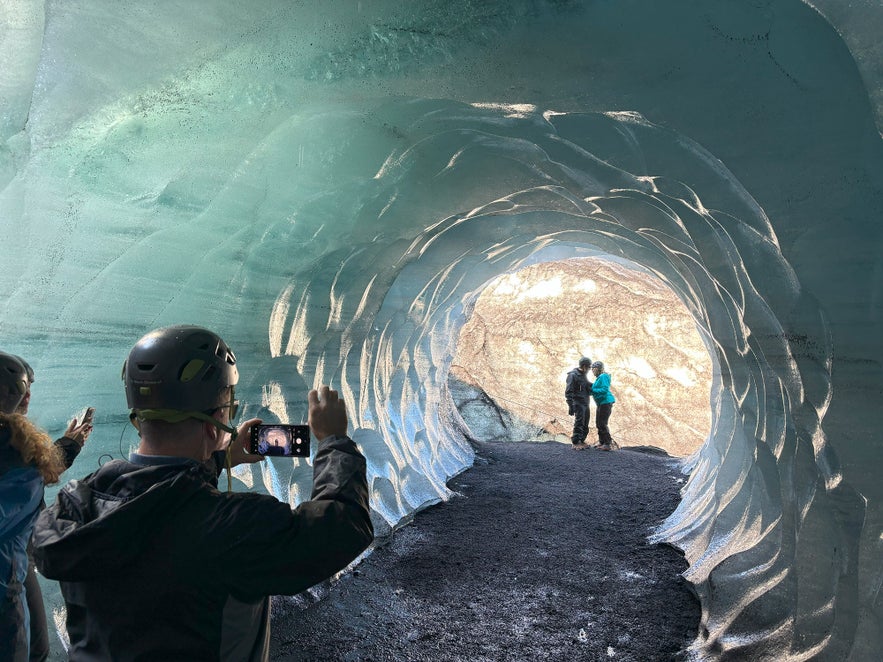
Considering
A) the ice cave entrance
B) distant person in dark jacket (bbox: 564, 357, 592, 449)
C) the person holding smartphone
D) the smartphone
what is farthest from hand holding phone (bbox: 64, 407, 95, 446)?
the ice cave entrance

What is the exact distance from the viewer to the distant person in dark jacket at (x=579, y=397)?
1277cm

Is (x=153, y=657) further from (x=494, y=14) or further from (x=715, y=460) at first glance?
(x=715, y=460)

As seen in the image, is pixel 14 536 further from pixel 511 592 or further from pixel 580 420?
pixel 580 420

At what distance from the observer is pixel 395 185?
5418mm

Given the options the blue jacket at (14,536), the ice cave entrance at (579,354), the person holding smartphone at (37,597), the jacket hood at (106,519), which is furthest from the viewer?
the ice cave entrance at (579,354)

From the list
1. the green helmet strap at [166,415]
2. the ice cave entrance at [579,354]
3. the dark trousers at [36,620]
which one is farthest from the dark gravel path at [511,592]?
the ice cave entrance at [579,354]

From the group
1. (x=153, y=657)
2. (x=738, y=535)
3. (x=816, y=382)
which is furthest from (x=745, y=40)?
(x=738, y=535)

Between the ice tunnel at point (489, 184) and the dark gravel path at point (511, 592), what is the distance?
444mm

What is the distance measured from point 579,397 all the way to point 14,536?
10916 millimetres

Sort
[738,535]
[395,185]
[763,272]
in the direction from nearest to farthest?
[763,272] → [738,535] → [395,185]

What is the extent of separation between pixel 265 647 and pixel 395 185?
13.3 feet

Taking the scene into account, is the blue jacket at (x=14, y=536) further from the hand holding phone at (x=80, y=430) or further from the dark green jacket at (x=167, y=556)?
the dark green jacket at (x=167, y=556)

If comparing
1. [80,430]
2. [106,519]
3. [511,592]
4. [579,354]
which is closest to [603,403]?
[579,354]

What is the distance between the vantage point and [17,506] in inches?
104
